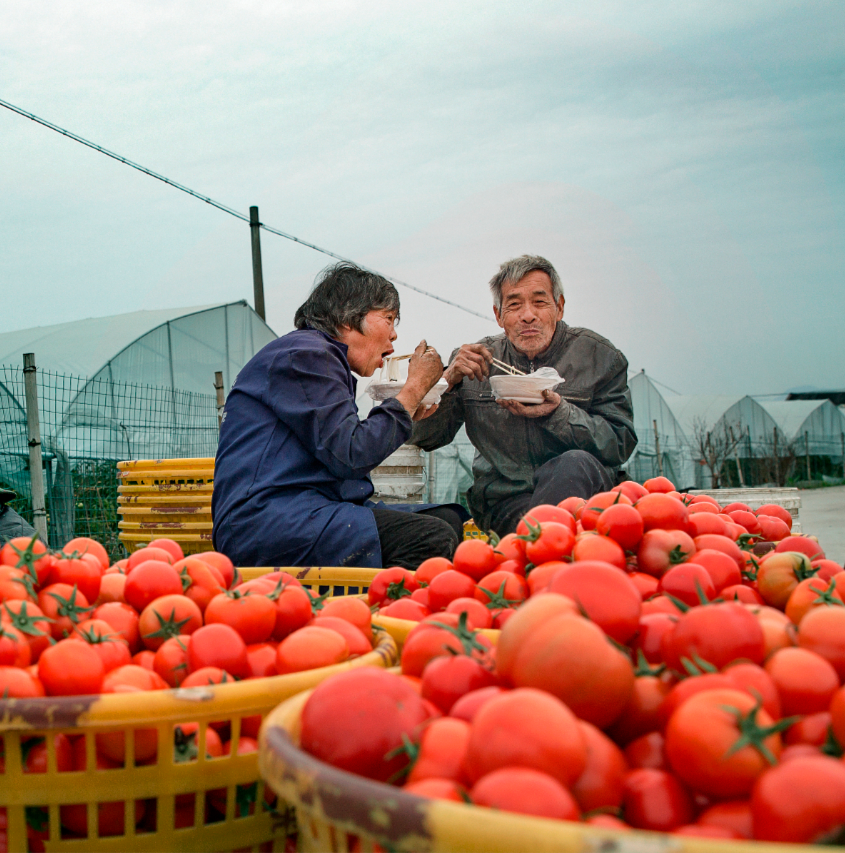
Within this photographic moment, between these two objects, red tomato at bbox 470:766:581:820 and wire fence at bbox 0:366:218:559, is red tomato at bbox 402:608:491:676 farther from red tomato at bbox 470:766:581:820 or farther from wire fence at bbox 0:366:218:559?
wire fence at bbox 0:366:218:559

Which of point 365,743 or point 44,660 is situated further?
point 44,660

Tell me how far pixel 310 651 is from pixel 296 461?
1401mm

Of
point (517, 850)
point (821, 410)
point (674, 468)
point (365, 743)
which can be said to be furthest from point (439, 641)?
point (821, 410)

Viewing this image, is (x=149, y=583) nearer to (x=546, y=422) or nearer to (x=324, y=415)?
(x=324, y=415)

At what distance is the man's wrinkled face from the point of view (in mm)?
3670

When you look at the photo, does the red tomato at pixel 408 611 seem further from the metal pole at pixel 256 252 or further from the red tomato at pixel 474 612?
the metal pole at pixel 256 252

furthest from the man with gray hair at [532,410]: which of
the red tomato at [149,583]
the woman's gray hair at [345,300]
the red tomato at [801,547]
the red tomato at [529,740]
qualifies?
the red tomato at [529,740]

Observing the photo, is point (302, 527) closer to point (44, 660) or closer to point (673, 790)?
point (44, 660)

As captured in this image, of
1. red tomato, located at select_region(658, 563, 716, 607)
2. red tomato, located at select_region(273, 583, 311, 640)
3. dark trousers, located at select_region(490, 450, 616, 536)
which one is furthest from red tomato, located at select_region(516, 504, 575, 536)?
dark trousers, located at select_region(490, 450, 616, 536)

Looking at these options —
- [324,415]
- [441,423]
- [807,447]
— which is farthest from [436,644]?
[807,447]

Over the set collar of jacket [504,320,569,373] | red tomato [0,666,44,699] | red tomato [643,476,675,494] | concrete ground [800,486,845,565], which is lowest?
concrete ground [800,486,845,565]

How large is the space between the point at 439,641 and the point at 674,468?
19.2m

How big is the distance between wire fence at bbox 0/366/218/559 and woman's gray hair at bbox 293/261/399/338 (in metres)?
4.34

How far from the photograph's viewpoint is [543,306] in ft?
12.1
